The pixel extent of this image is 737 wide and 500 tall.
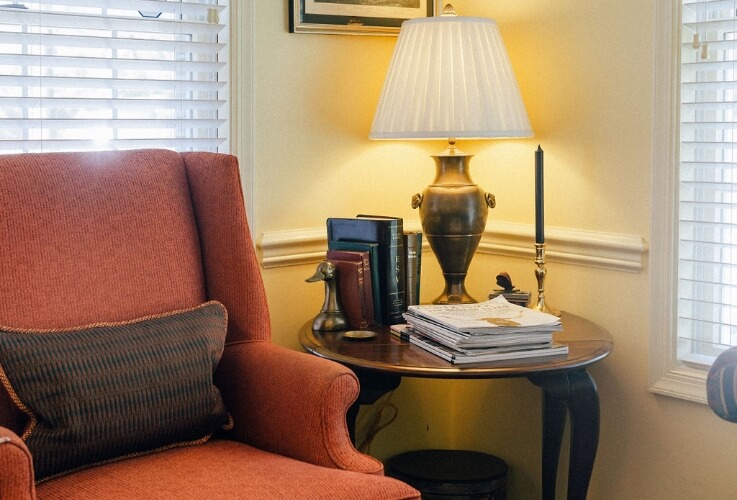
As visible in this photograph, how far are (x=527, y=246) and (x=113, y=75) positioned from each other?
3.76ft

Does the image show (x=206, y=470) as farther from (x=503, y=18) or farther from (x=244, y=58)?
(x=503, y=18)

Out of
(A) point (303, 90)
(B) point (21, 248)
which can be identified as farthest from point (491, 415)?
(B) point (21, 248)

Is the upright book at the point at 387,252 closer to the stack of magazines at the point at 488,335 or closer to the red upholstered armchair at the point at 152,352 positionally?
the stack of magazines at the point at 488,335

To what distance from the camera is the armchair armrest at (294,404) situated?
1.63 m

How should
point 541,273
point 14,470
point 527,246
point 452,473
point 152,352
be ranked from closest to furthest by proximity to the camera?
point 14,470, point 152,352, point 541,273, point 452,473, point 527,246

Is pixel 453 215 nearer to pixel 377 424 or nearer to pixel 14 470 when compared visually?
pixel 377 424

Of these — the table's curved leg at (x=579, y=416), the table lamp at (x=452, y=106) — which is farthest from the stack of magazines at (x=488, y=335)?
the table lamp at (x=452, y=106)

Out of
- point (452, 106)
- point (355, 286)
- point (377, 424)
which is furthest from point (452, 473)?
point (452, 106)

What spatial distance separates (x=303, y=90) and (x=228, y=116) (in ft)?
0.74

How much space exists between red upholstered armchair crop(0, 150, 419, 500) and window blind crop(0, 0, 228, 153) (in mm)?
266

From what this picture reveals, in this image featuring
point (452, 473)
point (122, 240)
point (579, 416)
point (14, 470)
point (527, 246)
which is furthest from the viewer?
point (527, 246)

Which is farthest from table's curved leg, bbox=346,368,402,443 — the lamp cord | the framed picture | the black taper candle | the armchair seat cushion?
the framed picture

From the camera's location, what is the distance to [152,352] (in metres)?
1.68

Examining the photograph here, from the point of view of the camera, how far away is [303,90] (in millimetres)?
2410
